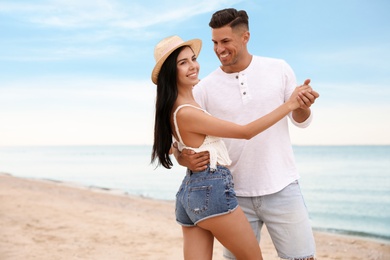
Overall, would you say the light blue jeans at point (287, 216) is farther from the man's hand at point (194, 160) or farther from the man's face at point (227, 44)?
the man's face at point (227, 44)

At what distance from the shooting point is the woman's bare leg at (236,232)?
2.80 meters

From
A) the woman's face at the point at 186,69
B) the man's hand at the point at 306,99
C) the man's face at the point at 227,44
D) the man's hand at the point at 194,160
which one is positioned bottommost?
the man's hand at the point at 194,160

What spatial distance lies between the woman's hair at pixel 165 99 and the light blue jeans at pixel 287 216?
28.4 inches

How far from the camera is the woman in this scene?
2801 mm

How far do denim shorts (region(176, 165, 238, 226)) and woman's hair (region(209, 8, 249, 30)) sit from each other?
951 mm

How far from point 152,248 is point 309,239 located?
4.29 meters

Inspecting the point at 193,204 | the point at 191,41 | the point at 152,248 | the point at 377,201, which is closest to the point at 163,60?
the point at 191,41

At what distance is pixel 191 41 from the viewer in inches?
118

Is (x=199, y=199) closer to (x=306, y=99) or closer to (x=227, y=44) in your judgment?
(x=306, y=99)

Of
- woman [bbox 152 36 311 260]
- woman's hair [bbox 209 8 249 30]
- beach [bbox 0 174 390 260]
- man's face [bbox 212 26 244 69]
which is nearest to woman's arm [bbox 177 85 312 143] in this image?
woman [bbox 152 36 311 260]

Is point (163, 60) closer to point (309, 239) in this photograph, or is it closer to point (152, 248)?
point (309, 239)

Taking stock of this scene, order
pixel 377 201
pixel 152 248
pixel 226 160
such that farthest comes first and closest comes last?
pixel 377 201 < pixel 152 248 < pixel 226 160

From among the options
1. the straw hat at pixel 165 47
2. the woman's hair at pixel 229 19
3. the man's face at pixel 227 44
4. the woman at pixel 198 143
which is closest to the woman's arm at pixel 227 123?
the woman at pixel 198 143

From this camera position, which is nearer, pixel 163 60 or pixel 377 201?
pixel 163 60
